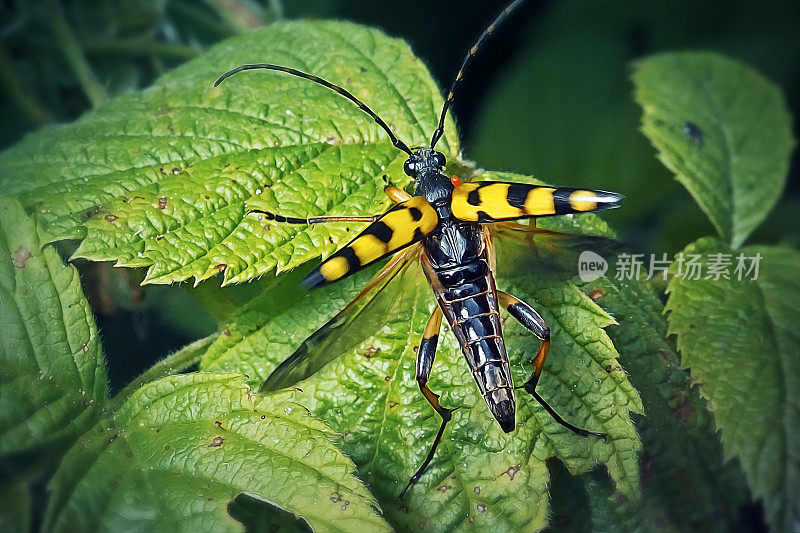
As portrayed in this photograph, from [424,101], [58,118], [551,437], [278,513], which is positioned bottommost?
[278,513]

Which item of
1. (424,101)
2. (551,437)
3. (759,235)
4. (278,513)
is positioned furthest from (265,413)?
(759,235)

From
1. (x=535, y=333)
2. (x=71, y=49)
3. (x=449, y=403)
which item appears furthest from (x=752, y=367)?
(x=71, y=49)

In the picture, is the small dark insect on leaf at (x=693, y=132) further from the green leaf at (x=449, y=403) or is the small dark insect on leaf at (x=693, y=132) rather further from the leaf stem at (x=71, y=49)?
the leaf stem at (x=71, y=49)

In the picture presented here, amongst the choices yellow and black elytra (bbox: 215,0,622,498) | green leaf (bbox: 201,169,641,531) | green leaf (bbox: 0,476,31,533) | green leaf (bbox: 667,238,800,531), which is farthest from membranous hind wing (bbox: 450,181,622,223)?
green leaf (bbox: 0,476,31,533)

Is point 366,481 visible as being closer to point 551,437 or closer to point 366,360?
point 366,360

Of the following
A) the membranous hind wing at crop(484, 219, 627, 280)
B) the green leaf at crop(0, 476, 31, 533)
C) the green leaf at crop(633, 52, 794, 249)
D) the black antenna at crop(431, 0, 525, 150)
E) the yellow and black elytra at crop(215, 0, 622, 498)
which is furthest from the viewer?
the green leaf at crop(633, 52, 794, 249)

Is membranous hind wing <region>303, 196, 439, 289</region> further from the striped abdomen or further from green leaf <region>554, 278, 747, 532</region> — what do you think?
green leaf <region>554, 278, 747, 532</region>
